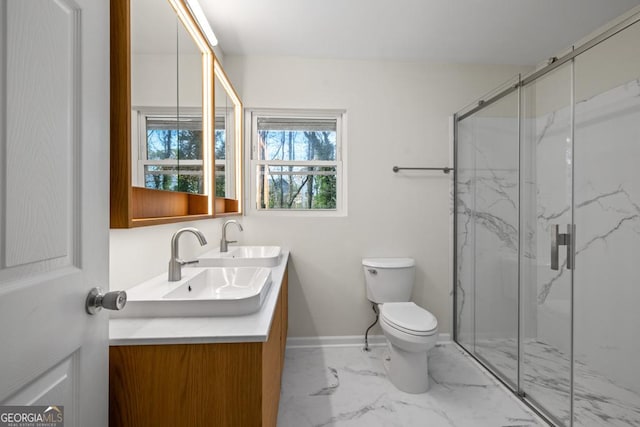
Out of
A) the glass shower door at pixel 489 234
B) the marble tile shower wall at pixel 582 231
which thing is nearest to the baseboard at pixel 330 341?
the glass shower door at pixel 489 234

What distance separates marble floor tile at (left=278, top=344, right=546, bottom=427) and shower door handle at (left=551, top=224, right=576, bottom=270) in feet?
2.76

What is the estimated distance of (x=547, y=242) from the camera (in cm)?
170

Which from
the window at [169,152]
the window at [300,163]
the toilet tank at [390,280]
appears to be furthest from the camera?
the window at [300,163]

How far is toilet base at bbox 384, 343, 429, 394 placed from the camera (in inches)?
69.4

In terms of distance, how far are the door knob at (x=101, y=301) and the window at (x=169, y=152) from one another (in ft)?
1.39

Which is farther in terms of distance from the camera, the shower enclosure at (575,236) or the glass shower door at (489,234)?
the glass shower door at (489,234)

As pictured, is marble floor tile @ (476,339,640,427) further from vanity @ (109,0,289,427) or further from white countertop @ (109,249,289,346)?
white countertop @ (109,249,289,346)

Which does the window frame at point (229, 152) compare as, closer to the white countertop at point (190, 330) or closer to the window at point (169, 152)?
the window at point (169, 152)

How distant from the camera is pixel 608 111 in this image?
1.59 metres

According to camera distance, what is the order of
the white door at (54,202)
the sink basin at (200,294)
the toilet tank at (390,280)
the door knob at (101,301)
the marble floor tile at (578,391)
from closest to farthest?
1. the white door at (54,202)
2. the door knob at (101,301)
3. the sink basin at (200,294)
4. the marble floor tile at (578,391)
5. the toilet tank at (390,280)

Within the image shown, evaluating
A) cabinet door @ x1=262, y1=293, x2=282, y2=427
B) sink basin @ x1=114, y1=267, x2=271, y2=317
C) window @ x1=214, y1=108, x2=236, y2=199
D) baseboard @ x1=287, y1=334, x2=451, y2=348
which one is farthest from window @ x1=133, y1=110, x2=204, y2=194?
baseboard @ x1=287, y1=334, x2=451, y2=348

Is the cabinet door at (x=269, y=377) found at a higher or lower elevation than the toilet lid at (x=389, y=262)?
lower

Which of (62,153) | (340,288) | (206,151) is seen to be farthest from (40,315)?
(340,288)

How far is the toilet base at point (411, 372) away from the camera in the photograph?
176 centimetres
